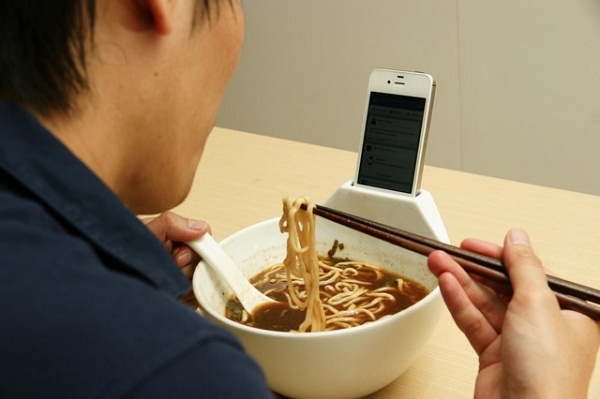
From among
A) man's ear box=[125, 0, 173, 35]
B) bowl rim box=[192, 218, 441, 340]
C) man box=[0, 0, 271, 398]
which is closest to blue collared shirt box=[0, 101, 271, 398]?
man box=[0, 0, 271, 398]

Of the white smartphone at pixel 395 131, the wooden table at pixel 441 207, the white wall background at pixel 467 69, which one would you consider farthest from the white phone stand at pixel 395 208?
Result: the white wall background at pixel 467 69

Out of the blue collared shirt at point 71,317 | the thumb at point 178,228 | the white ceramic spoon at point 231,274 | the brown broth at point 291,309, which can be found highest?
the blue collared shirt at point 71,317

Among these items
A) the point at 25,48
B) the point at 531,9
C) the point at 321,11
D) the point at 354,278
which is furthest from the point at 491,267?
the point at 321,11

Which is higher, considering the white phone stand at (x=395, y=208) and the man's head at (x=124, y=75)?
the man's head at (x=124, y=75)

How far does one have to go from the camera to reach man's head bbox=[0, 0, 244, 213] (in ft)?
1.91

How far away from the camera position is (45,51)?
588 mm

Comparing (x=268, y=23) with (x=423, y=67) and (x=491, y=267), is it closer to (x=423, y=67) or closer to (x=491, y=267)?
(x=423, y=67)

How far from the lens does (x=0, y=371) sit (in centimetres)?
44

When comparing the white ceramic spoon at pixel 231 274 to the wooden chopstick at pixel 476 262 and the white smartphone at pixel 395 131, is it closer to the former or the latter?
the wooden chopstick at pixel 476 262

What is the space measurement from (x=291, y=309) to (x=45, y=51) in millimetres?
578

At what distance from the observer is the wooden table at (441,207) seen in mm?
961

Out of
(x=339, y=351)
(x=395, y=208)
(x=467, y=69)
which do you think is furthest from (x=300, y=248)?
(x=467, y=69)

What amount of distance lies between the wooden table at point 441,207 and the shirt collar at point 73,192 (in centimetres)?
45

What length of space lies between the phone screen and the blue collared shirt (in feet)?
2.17
